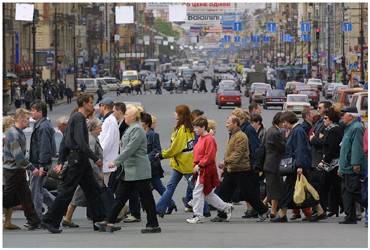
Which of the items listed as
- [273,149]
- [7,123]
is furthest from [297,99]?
[7,123]

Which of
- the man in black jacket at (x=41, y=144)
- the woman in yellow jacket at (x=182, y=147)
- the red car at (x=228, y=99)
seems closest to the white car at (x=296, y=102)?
the red car at (x=228, y=99)

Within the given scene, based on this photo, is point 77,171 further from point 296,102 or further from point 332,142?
point 296,102

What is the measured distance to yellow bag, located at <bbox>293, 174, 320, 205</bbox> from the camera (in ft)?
53.2

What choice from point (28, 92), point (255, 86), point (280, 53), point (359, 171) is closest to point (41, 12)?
point (255, 86)

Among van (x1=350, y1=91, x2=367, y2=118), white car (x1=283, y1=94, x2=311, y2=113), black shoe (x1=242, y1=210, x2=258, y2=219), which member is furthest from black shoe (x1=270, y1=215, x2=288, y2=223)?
white car (x1=283, y1=94, x2=311, y2=113)

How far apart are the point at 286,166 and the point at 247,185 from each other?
79 centimetres

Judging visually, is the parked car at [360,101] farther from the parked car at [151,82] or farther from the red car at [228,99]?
the parked car at [151,82]

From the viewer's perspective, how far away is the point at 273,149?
1641 centimetres

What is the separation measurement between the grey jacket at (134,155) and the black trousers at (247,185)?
2.28 metres

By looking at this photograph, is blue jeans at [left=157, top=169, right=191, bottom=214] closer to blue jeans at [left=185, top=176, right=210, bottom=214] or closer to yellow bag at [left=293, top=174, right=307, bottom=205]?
blue jeans at [left=185, top=176, right=210, bottom=214]

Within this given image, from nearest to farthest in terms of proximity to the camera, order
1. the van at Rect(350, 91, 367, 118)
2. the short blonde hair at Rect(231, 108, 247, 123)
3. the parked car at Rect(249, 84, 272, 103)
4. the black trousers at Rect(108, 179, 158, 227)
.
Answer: the black trousers at Rect(108, 179, 158, 227), the short blonde hair at Rect(231, 108, 247, 123), the van at Rect(350, 91, 367, 118), the parked car at Rect(249, 84, 272, 103)

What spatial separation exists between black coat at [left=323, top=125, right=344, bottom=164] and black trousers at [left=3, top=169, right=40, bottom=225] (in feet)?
12.9

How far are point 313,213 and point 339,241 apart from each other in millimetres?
3361

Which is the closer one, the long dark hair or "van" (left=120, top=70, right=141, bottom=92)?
the long dark hair
